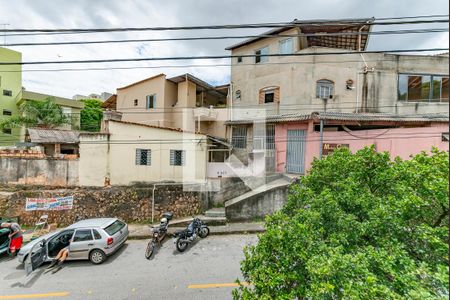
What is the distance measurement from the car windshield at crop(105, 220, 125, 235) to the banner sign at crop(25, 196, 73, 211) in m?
4.19

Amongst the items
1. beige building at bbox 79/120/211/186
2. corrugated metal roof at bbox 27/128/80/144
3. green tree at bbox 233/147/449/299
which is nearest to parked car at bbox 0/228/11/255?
beige building at bbox 79/120/211/186

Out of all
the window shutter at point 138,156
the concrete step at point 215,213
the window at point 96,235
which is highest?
the window shutter at point 138,156

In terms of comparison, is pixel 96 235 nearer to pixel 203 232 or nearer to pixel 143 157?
pixel 203 232

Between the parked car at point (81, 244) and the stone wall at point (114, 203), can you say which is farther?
the stone wall at point (114, 203)

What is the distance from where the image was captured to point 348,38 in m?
14.5

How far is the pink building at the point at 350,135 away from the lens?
35.4ft

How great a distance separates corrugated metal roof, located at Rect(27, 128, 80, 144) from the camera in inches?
506

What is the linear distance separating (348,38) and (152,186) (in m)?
16.4

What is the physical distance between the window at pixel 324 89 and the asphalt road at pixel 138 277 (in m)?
11.2

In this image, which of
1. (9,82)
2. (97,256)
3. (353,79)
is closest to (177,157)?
(97,256)

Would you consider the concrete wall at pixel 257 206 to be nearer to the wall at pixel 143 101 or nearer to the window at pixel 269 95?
the window at pixel 269 95

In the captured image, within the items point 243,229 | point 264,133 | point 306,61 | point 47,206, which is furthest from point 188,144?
point 306,61

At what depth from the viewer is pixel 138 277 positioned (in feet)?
21.1

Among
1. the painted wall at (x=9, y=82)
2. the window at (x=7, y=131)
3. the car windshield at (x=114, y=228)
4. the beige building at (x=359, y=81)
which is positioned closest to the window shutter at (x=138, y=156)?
the car windshield at (x=114, y=228)
